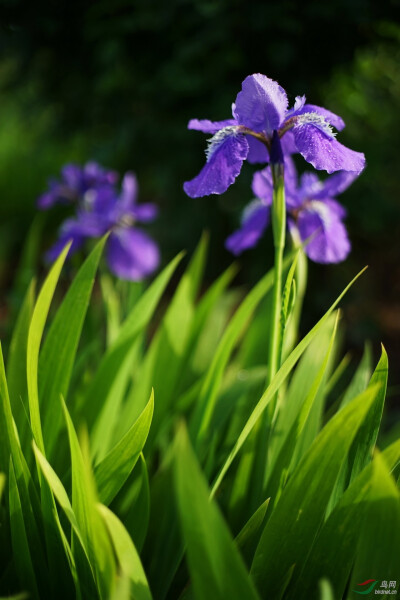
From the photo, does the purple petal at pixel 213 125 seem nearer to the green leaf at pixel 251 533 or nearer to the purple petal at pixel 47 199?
Result: the green leaf at pixel 251 533

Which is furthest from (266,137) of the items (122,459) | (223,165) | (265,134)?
(122,459)

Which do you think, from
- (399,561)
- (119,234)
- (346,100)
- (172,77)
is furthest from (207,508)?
(346,100)

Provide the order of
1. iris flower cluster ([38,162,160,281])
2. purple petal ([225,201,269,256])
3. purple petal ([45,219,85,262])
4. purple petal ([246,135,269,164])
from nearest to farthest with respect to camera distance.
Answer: purple petal ([246,135,269,164]) → purple petal ([225,201,269,256]) → purple petal ([45,219,85,262]) → iris flower cluster ([38,162,160,281])

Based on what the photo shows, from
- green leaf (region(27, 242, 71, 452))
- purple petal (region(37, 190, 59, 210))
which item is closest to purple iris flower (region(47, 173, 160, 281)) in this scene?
purple petal (region(37, 190, 59, 210))

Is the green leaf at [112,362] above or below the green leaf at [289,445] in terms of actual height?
above

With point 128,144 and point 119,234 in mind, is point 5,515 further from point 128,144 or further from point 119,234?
point 128,144

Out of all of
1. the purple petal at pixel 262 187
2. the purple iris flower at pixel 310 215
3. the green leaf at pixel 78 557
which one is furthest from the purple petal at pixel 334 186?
the green leaf at pixel 78 557

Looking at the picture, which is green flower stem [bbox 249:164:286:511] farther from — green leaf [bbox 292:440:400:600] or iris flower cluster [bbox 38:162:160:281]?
iris flower cluster [bbox 38:162:160:281]
